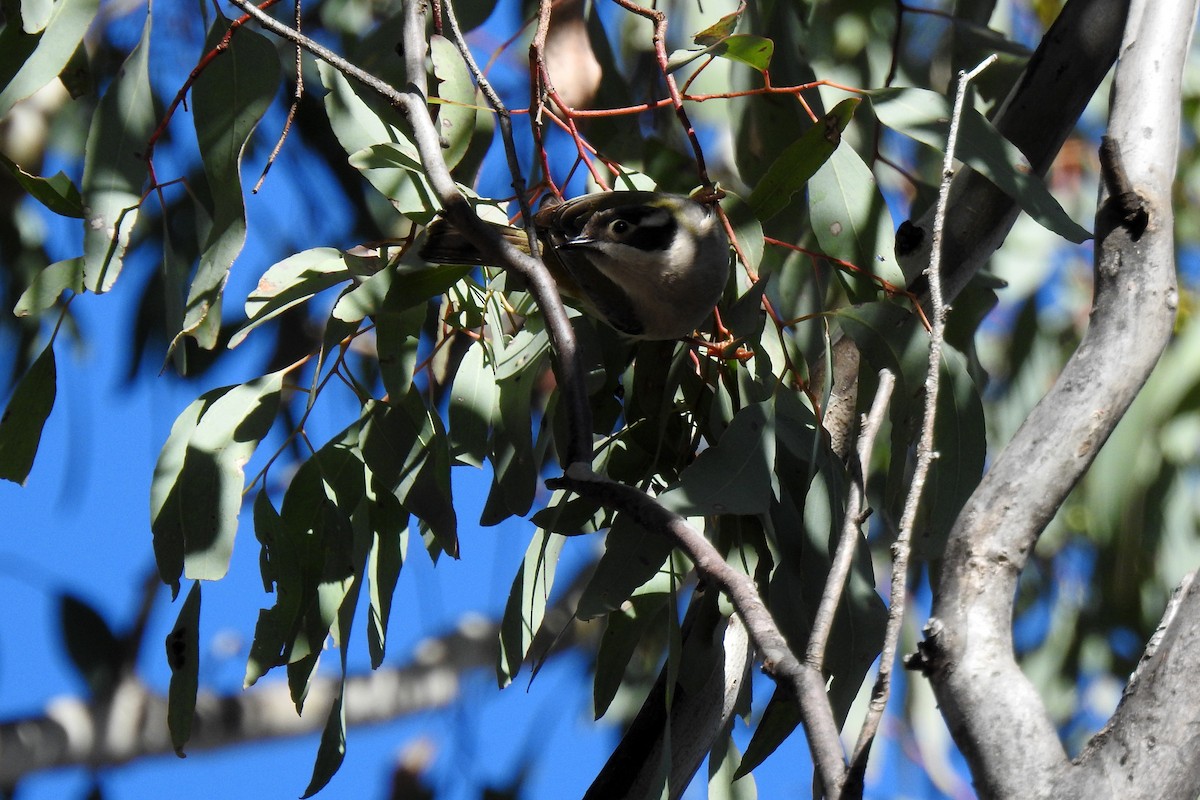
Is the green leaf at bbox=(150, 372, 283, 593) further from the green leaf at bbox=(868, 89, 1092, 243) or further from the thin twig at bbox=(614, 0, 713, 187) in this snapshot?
the green leaf at bbox=(868, 89, 1092, 243)

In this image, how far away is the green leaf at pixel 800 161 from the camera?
5.07 ft

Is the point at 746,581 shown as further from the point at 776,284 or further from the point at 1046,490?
the point at 776,284

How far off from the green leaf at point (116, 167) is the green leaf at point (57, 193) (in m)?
0.02

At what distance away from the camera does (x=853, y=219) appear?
168cm

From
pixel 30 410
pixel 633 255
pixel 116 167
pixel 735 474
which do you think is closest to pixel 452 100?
pixel 633 255

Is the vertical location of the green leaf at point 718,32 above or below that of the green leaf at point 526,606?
above

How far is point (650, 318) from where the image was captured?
1.67m

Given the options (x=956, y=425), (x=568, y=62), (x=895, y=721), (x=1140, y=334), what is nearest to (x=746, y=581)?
(x=1140, y=334)

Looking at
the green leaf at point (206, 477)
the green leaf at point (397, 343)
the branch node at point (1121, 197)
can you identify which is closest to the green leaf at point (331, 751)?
the green leaf at point (206, 477)

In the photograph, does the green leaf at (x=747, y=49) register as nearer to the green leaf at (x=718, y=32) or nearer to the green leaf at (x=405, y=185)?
the green leaf at (x=718, y=32)

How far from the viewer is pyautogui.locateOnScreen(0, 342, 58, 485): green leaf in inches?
70.8

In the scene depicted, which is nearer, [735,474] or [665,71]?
[735,474]

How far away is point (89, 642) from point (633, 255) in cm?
173

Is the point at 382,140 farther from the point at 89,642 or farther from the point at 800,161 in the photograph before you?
the point at 89,642
